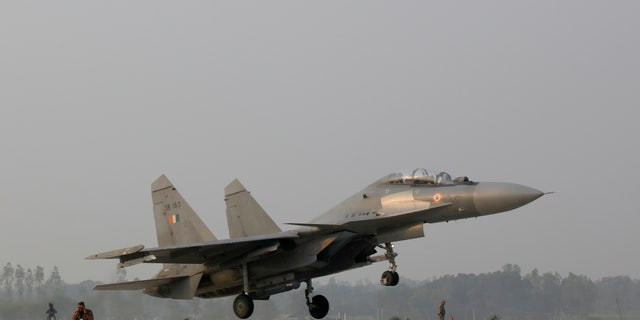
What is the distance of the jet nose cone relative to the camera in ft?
65.3

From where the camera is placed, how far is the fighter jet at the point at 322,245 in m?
20.8

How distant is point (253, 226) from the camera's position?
2616 cm

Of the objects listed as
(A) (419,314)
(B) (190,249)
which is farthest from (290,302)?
(B) (190,249)

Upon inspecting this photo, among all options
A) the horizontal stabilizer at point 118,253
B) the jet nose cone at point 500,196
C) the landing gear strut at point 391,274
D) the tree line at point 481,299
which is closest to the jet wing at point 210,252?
the horizontal stabilizer at point 118,253

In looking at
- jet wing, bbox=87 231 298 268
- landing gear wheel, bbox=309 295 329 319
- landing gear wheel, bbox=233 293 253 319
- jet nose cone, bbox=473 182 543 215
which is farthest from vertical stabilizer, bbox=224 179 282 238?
jet nose cone, bbox=473 182 543 215

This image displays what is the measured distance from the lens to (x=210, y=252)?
22922mm

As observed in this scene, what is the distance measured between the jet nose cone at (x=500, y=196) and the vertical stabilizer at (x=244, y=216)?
7688 mm

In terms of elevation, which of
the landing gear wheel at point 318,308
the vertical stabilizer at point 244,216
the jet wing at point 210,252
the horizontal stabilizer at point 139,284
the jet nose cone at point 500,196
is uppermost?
the vertical stabilizer at point 244,216

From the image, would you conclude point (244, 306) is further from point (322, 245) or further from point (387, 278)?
point (387, 278)

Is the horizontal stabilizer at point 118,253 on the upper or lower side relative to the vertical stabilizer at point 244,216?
lower

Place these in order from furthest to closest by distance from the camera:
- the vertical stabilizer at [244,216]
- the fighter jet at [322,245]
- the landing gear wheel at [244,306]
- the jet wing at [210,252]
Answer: the vertical stabilizer at [244,216], the landing gear wheel at [244,306], the jet wing at [210,252], the fighter jet at [322,245]

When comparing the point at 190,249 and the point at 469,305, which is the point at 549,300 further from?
the point at 190,249

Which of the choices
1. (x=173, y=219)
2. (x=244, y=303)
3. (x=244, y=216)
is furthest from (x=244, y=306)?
(x=173, y=219)

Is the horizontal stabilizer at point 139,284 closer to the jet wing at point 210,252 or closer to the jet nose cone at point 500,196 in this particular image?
the jet wing at point 210,252
